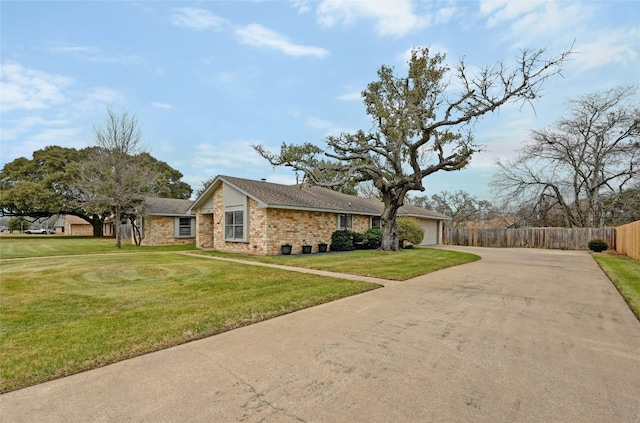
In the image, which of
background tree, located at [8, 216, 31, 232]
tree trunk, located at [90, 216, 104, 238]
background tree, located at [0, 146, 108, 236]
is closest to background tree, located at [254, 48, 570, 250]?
background tree, located at [0, 146, 108, 236]

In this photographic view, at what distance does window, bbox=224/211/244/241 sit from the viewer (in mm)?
16328

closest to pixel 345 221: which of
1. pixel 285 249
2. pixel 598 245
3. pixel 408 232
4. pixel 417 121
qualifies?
pixel 408 232

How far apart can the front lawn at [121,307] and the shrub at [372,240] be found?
9971 millimetres

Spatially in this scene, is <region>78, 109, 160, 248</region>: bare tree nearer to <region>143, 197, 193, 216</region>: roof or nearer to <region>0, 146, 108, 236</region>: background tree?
<region>143, 197, 193, 216</region>: roof

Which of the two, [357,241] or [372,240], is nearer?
[357,241]

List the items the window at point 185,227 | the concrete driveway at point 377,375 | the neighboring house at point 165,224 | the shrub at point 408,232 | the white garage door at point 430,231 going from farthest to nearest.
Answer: the white garage door at point 430,231, the window at point 185,227, the neighboring house at point 165,224, the shrub at point 408,232, the concrete driveway at point 377,375

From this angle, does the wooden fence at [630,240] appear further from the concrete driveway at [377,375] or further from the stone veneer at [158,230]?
the stone veneer at [158,230]

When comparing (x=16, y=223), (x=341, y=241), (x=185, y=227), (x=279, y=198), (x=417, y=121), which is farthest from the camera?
(x=16, y=223)

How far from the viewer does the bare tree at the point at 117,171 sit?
2008 cm

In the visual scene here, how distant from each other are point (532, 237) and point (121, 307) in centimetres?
2733

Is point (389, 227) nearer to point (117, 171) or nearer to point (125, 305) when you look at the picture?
point (125, 305)

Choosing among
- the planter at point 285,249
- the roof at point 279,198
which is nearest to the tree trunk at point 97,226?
the roof at point 279,198

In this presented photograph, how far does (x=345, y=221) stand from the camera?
63.2 feet

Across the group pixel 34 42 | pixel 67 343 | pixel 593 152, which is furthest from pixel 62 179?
pixel 593 152
